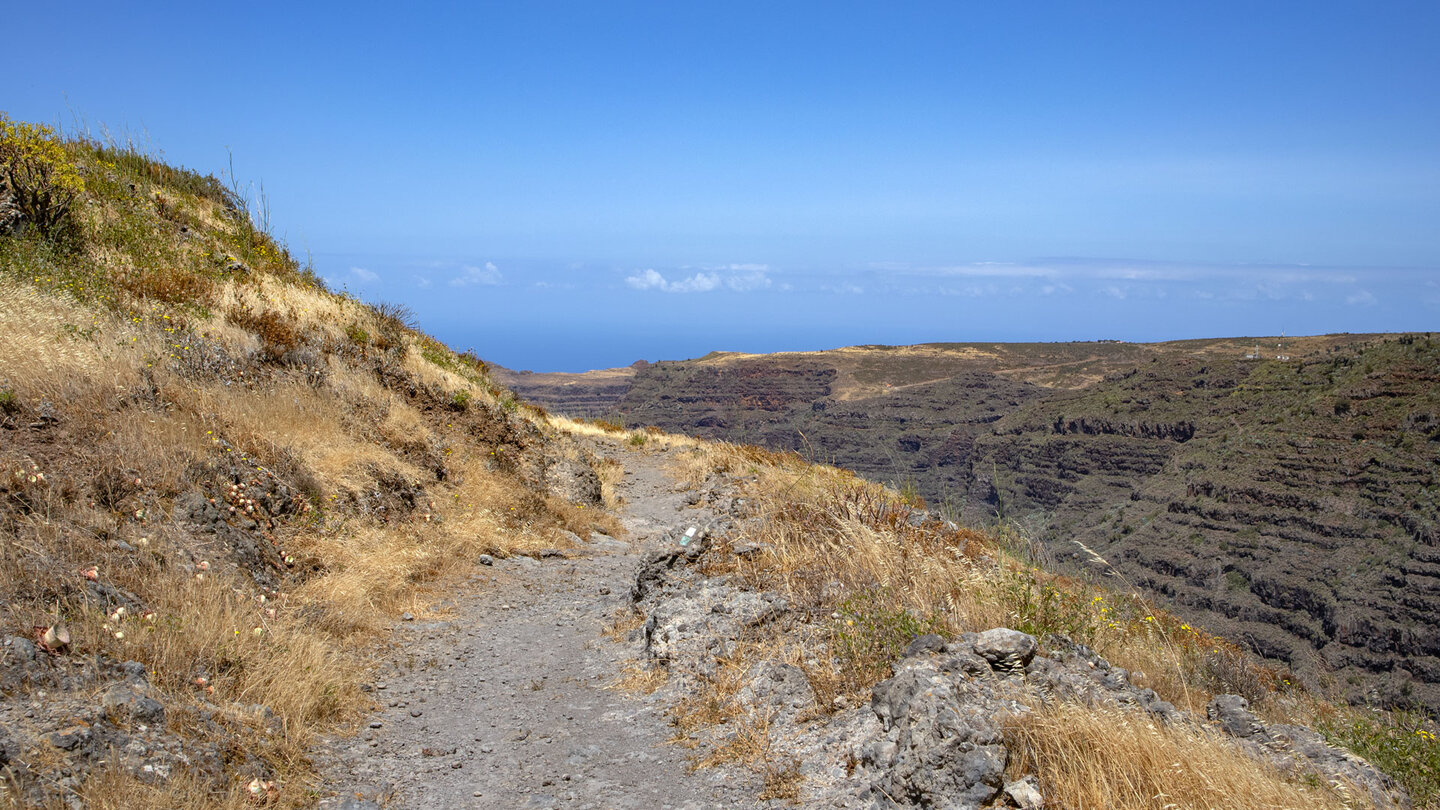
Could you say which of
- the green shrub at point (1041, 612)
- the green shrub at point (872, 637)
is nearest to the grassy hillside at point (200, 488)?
the green shrub at point (872, 637)

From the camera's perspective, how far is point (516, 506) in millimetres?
11055

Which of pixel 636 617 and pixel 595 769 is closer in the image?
Answer: pixel 595 769

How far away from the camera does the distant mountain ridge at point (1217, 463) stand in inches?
987

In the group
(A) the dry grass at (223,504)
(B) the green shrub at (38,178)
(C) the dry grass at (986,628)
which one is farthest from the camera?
(B) the green shrub at (38,178)

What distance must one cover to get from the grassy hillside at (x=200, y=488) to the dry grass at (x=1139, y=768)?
3703 mm

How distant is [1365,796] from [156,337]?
34.5ft

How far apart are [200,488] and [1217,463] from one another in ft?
160

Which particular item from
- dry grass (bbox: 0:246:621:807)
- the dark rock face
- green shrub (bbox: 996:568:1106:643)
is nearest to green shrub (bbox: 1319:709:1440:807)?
the dark rock face

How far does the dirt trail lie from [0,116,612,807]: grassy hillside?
37 cm

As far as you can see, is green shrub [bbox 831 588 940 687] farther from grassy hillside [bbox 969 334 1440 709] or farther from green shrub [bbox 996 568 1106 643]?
grassy hillside [bbox 969 334 1440 709]

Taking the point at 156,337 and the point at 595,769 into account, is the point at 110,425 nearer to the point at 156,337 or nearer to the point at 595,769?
the point at 156,337

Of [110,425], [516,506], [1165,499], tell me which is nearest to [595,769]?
[110,425]

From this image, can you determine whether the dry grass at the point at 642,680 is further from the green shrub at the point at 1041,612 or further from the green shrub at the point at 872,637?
the green shrub at the point at 1041,612

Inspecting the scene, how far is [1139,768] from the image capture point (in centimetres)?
306
